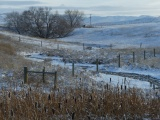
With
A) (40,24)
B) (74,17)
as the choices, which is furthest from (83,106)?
(74,17)

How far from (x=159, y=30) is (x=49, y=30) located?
2470cm

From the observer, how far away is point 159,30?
76188 millimetres

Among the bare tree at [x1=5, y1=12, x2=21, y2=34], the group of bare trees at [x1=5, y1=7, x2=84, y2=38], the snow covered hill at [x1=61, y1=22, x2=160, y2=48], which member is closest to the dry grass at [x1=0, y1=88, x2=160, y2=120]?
the snow covered hill at [x1=61, y1=22, x2=160, y2=48]

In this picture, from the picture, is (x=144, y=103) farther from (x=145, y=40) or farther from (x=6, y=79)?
(x=145, y=40)

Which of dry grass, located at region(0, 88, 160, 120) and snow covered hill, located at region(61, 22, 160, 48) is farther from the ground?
dry grass, located at region(0, 88, 160, 120)

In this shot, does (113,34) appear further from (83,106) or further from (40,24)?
(83,106)

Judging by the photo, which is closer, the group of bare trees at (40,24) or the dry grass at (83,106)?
the dry grass at (83,106)

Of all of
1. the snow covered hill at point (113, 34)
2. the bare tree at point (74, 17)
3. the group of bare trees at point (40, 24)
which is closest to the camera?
the snow covered hill at point (113, 34)

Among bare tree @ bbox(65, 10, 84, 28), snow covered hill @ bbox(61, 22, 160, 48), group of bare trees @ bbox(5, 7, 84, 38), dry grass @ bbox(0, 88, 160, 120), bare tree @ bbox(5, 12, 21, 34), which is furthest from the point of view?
bare tree @ bbox(65, 10, 84, 28)

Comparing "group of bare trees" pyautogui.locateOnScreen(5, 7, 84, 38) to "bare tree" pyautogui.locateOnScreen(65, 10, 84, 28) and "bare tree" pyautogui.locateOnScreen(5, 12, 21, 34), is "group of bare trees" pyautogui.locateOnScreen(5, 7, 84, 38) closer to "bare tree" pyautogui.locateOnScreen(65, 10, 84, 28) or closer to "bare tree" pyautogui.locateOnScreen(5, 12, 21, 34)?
"bare tree" pyautogui.locateOnScreen(5, 12, 21, 34)

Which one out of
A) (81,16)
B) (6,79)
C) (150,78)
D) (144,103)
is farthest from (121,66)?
(81,16)

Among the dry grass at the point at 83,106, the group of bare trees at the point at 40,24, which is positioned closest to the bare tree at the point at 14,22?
the group of bare trees at the point at 40,24

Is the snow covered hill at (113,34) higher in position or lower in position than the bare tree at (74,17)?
lower

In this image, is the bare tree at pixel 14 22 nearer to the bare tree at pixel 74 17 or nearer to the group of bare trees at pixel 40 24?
the group of bare trees at pixel 40 24
